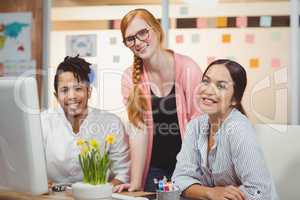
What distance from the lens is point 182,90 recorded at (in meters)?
2.73

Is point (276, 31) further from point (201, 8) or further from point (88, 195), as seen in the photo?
point (88, 195)

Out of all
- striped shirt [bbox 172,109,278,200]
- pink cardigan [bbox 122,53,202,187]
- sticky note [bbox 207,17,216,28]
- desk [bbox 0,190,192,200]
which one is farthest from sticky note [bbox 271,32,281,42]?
desk [bbox 0,190,192,200]

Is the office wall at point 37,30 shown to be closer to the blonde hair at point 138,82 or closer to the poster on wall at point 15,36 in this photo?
the poster on wall at point 15,36

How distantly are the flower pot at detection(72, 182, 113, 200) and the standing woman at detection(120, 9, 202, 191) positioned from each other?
1173mm

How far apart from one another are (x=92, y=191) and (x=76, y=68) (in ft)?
4.94

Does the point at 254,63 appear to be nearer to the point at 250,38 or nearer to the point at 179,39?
the point at 250,38

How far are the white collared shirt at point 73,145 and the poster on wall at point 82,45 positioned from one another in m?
0.46

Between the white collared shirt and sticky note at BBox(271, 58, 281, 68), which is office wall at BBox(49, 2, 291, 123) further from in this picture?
the white collared shirt

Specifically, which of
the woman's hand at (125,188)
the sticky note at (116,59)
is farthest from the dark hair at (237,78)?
the woman's hand at (125,188)

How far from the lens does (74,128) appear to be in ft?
9.19

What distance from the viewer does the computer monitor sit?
147cm

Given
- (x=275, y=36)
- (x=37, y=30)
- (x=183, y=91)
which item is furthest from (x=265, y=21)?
(x=37, y=30)

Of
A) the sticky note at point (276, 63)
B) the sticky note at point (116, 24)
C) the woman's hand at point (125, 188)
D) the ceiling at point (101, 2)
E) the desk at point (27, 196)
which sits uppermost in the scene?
the ceiling at point (101, 2)

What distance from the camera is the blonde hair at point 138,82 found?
2.81 m
